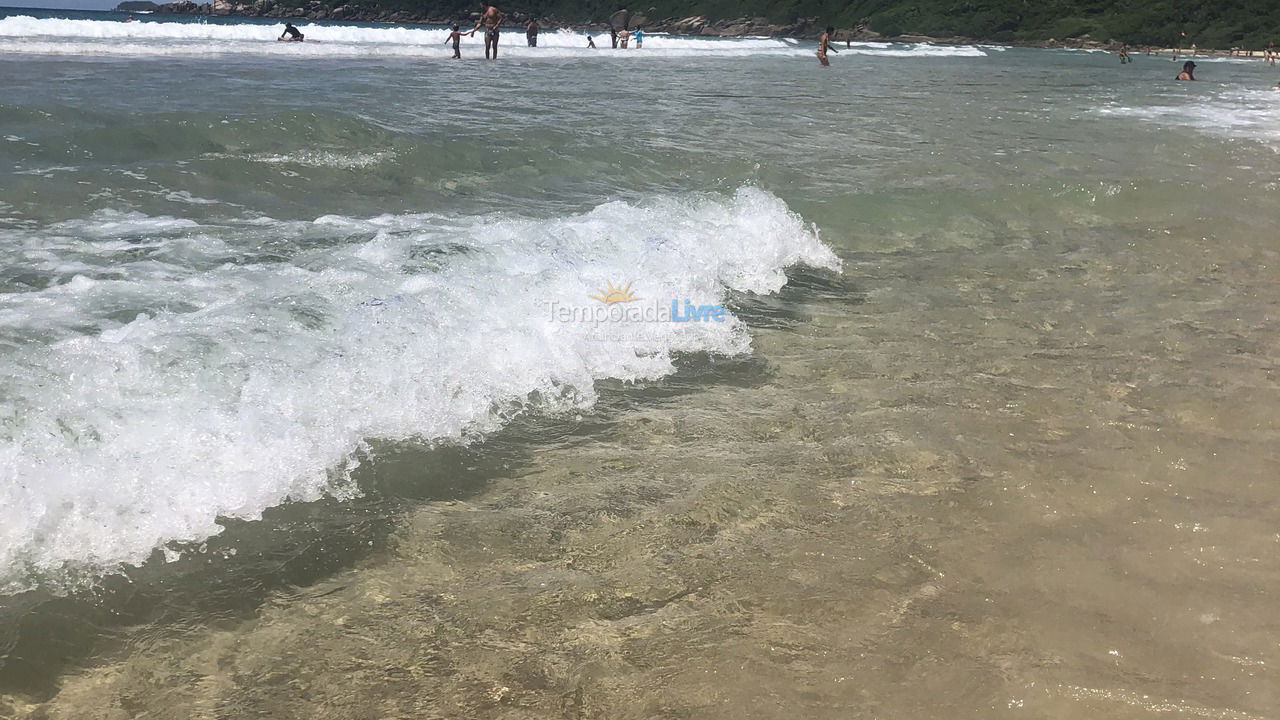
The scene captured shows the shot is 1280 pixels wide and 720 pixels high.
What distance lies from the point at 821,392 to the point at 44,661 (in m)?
3.41

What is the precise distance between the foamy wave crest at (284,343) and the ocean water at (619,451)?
0.02 m

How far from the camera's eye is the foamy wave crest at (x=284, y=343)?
10.5ft

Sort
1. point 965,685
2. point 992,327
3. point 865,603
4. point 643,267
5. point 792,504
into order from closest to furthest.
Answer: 1. point 965,685
2. point 865,603
3. point 792,504
4. point 992,327
5. point 643,267

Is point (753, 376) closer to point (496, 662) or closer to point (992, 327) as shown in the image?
point (992, 327)

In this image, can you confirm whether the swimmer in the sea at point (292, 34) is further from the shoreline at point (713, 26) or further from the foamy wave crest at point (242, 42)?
the shoreline at point (713, 26)

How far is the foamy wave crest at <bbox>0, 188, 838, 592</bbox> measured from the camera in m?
3.19

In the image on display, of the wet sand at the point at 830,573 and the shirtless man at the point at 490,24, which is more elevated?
the shirtless man at the point at 490,24

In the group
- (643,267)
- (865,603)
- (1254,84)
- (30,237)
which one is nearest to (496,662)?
(865,603)

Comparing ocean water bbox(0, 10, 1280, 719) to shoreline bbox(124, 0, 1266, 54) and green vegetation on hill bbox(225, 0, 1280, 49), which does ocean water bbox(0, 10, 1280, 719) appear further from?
green vegetation on hill bbox(225, 0, 1280, 49)

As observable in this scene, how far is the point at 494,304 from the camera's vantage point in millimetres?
5125

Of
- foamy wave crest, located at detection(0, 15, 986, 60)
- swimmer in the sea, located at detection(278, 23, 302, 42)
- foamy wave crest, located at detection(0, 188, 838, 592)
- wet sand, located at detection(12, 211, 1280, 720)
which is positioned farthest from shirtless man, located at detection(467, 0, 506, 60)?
wet sand, located at detection(12, 211, 1280, 720)

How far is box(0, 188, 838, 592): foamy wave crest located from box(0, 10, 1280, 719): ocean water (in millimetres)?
23

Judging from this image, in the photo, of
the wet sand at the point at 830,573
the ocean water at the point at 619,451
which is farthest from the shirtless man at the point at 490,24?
the wet sand at the point at 830,573

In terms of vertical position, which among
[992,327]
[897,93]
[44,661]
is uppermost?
[897,93]
